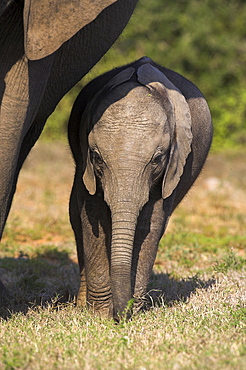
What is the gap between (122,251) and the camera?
4312mm

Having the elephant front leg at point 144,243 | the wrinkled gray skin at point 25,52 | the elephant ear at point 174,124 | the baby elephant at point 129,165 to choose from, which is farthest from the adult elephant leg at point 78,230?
the wrinkled gray skin at point 25,52

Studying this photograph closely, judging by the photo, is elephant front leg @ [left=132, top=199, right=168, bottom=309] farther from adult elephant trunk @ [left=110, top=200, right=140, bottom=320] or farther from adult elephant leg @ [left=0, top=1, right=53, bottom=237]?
adult elephant leg @ [left=0, top=1, right=53, bottom=237]

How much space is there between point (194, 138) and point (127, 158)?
1037 mm

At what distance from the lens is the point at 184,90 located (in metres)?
5.31

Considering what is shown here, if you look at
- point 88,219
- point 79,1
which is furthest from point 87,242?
point 79,1

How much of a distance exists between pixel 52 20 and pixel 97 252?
5.91 feet

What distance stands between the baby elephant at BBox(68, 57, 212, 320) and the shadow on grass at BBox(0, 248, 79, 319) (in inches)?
16.6

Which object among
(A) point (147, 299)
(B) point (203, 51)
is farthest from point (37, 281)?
(B) point (203, 51)

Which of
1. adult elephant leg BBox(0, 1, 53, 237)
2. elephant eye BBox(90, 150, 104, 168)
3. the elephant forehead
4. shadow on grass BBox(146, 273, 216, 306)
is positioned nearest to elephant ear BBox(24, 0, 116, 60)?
adult elephant leg BBox(0, 1, 53, 237)

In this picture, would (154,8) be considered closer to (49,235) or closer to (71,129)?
(49,235)

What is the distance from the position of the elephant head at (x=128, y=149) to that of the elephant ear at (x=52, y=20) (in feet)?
2.05

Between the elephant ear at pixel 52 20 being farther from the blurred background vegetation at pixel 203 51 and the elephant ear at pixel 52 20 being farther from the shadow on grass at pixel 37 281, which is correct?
the blurred background vegetation at pixel 203 51

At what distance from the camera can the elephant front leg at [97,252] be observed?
16.1 feet

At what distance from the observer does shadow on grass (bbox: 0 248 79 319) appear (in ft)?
17.4
